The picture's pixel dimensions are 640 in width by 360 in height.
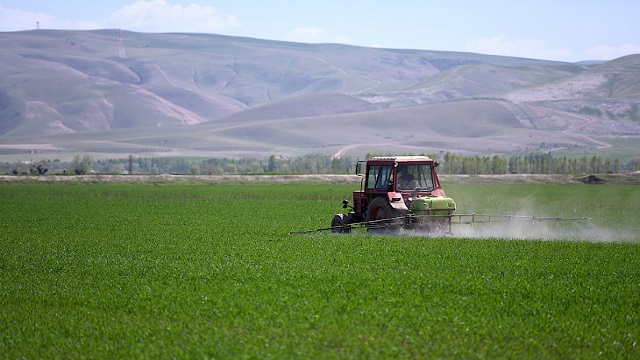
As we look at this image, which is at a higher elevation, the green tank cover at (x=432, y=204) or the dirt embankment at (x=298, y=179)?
the green tank cover at (x=432, y=204)

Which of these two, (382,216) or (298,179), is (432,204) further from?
(298,179)

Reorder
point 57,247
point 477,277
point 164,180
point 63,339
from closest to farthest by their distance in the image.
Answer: point 63,339 < point 477,277 < point 57,247 < point 164,180

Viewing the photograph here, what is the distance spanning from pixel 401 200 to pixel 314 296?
11.4 m

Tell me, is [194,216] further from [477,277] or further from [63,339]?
[63,339]

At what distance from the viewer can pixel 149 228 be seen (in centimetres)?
2962

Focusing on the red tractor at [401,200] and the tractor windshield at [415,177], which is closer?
the red tractor at [401,200]

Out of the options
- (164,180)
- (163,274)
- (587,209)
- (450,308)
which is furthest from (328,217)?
(164,180)

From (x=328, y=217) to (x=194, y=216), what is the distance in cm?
608

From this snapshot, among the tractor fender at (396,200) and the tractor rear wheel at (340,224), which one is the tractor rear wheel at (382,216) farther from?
the tractor rear wheel at (340,224)

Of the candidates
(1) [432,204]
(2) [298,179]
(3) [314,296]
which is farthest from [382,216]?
(2) [298,179]

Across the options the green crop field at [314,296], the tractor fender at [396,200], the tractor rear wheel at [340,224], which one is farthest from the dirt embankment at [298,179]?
the green crop field at [314,296]

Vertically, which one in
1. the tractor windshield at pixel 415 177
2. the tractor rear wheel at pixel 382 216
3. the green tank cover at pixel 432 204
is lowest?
the tractor rear wheel at pixel 382 216

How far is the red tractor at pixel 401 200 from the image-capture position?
25.8 metres

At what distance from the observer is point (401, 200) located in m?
26.3
